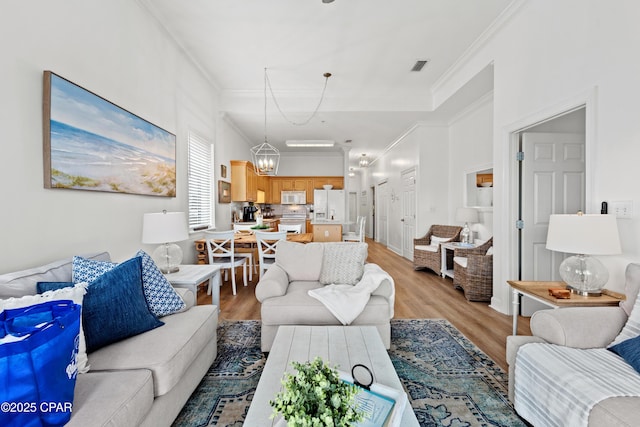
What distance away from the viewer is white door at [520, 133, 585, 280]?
3.13 m

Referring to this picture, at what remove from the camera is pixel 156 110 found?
3.16 meters

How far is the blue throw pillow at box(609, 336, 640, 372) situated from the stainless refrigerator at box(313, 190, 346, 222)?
7.17m

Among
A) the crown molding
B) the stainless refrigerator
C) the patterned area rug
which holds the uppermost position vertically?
the crown molding

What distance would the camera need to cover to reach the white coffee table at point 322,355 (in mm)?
1176

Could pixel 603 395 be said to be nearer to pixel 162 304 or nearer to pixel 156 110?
pixel 162 304

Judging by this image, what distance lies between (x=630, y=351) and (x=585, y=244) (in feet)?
2.30

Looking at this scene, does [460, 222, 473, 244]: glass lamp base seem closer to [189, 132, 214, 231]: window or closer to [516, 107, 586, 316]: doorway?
[516, 107, 586, 316]: doorway

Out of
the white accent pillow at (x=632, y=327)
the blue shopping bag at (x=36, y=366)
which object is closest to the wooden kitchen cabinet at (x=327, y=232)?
the white accent pillow at (x=632, y=327)

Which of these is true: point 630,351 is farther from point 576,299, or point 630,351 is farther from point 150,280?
point 150,280

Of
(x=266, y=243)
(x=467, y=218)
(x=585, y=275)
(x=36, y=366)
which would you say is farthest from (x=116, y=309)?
(x=467, y=218)

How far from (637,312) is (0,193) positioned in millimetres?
3583

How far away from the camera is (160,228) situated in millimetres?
2514

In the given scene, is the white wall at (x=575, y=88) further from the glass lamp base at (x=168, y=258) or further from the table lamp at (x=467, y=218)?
the glass lamp base at (x=168, y=258)

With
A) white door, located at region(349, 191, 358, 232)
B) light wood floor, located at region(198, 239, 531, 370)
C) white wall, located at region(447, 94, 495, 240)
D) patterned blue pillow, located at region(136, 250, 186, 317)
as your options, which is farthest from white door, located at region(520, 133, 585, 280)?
white door, located at region(349, 191, 358, 232)
